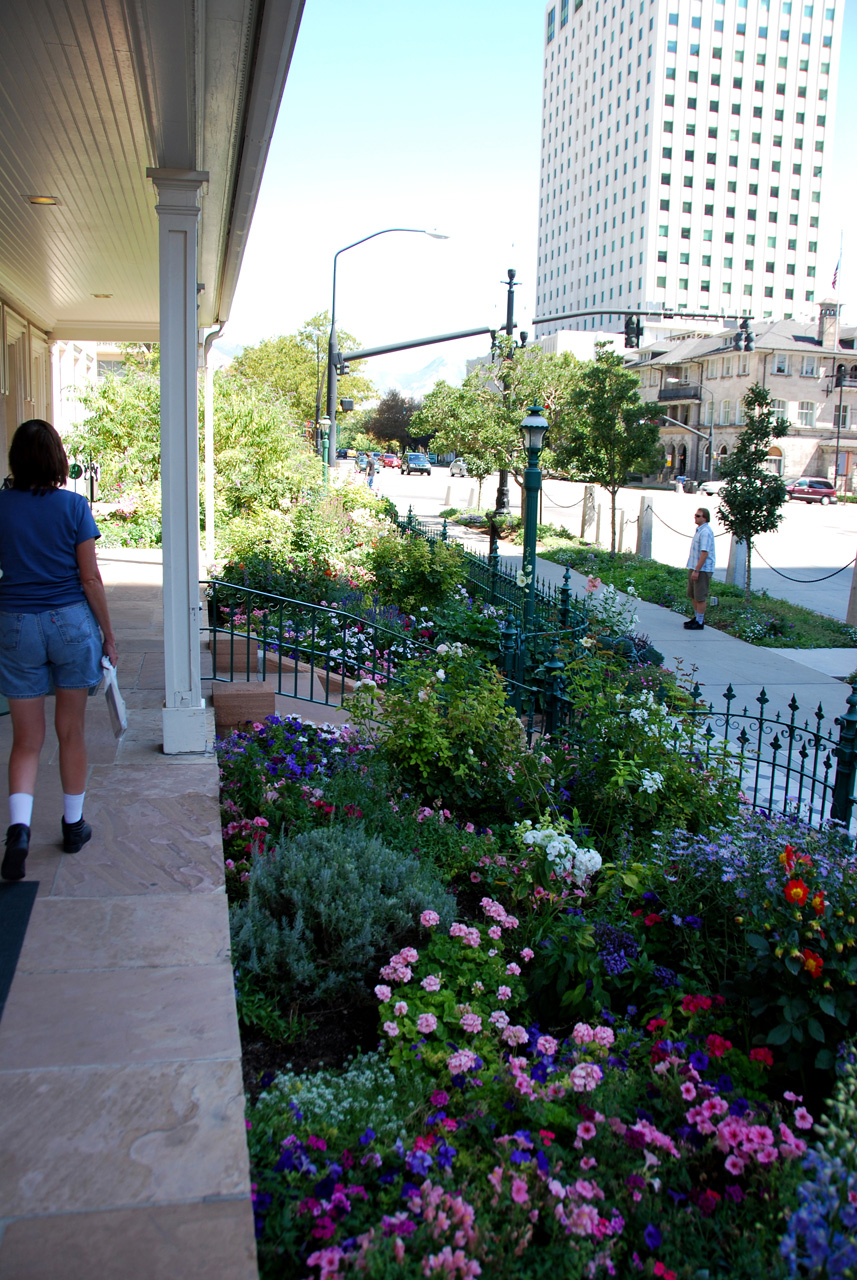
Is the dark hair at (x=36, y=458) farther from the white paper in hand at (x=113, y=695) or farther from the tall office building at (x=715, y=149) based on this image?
the tall office building at (x=715, y=149)

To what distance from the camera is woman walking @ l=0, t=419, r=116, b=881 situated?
3.52m

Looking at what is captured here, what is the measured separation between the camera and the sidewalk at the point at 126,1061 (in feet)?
6.56

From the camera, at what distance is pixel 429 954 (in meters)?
3.42

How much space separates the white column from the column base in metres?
0.01

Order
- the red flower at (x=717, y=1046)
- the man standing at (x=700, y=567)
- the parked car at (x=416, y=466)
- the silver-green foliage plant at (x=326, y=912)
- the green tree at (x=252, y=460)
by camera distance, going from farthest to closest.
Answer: the parked car at (x=416, y=466), the green tree at (x=252, y=460), the man standing at (x=700, y=567), the silver-green foliage plant at (x=326, y=912), the red flower at (x=717, y=1046)

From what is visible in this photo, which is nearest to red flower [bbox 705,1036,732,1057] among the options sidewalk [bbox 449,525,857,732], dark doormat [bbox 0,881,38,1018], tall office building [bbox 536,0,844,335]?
dark doormat [bbox 0,881,38,1018]

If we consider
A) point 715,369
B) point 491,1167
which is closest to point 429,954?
point 491,1167

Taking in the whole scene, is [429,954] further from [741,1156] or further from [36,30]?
[36,30]

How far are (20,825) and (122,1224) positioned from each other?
1871 millimetres

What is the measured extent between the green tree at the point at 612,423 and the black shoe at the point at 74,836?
16518mm

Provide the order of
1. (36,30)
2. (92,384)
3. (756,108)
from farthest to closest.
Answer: (756,108)
(92,384)
(36,30)

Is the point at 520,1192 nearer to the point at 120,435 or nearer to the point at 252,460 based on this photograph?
the point at 252,460

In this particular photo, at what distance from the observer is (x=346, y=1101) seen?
2.66 meters

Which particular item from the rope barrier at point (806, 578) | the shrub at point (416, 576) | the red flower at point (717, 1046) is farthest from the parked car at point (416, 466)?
the red flower at point (717, 1046)
